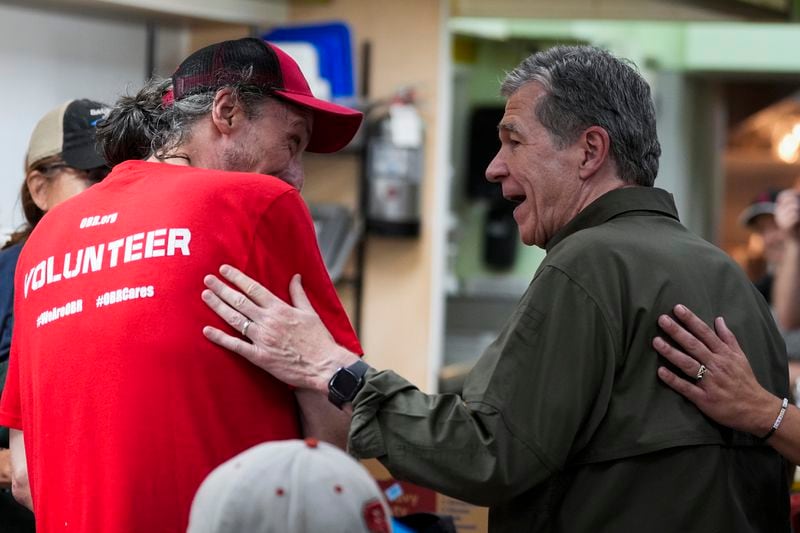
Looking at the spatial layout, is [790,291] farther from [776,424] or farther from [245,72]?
[245,72]

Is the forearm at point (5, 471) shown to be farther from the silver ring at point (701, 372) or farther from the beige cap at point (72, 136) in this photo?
the silver ring at point (701, 372)

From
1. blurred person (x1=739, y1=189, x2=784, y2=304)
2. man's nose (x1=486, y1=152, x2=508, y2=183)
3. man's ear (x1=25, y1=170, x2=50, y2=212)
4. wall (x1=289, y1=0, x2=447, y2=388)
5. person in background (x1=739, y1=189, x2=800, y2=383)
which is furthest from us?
wall (x1=289, y1=0, x2=447, y2=388)

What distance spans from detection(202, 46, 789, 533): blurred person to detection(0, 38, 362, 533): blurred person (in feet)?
0.17

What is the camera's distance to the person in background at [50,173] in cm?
242

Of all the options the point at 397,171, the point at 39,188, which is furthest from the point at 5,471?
the point at 397,171

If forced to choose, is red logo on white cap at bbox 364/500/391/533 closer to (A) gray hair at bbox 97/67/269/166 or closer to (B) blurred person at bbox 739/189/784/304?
(A) gray hair at bbox 97/67/269/166

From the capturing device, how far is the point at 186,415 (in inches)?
63.6

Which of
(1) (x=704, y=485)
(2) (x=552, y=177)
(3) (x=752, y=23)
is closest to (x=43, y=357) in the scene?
(2) (x=552, y=177)

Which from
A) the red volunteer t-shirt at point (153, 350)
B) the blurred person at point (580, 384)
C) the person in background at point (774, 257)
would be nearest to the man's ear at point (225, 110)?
the red volunteer t-shirt at point (153, 350)

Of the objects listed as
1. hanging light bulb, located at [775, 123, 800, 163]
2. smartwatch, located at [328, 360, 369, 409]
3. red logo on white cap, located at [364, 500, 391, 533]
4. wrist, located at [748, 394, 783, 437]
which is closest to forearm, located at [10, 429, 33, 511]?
smartwatch, located at [328, 360, 369, 409]

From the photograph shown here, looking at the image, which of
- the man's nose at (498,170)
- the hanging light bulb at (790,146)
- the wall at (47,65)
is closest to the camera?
the man's nose at (498,170)

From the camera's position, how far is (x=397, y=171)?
5.50 meters

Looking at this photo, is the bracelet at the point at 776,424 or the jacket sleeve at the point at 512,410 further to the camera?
the bracelet at the point at 776,424

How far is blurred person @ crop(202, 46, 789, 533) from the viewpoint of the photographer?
1.63m
